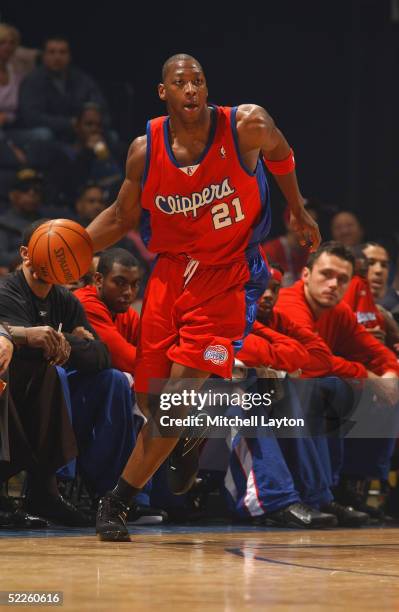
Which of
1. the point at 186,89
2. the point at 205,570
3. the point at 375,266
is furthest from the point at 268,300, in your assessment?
the point at 205,570

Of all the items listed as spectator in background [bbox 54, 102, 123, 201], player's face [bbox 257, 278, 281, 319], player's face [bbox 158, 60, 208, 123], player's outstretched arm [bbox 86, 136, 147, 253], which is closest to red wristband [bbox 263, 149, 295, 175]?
player's face [bbox 158, 60, 208, 123]

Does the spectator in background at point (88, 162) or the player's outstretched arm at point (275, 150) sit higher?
the spectator in background at point (88, 162)

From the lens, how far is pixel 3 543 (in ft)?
13.9

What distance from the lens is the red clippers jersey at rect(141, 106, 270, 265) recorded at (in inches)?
175

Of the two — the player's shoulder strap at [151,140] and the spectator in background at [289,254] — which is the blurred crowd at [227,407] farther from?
the spectator in background at [289,254]

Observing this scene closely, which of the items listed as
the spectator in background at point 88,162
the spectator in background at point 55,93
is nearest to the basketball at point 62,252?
the spectator in background at point 88,162

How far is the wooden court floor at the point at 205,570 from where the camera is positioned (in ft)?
9.70

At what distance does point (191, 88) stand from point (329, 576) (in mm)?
1943

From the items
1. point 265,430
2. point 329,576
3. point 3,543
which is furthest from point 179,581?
point 265,430

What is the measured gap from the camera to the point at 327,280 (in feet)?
20.5

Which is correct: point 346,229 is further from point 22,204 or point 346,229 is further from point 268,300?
point 268,300

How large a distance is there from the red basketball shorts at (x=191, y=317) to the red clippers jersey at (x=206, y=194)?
0.26ft

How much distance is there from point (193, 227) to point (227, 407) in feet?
4.36

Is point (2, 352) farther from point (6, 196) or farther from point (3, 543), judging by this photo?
point (6, 196)
